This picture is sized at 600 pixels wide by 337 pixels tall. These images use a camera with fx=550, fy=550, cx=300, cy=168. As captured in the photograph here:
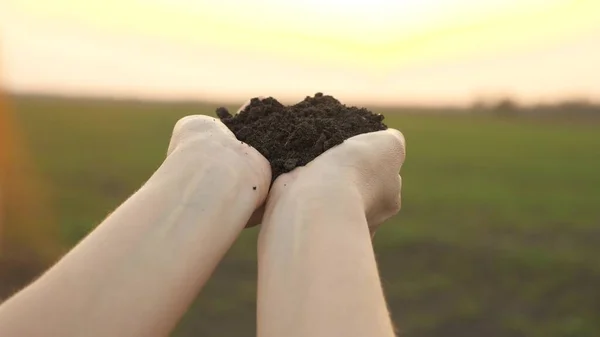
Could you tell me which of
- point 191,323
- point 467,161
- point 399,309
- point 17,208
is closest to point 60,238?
point 17,208

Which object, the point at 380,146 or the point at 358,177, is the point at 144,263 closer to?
the point at 358,177

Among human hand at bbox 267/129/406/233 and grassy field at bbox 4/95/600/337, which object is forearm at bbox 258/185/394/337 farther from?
grassy field at bbox 4/95/600/337

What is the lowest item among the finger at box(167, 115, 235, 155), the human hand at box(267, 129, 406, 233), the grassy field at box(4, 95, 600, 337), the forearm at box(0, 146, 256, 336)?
the grassy field at box(4, 95, 600, 337)

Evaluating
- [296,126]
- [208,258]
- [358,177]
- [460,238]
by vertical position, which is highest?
[296,126]

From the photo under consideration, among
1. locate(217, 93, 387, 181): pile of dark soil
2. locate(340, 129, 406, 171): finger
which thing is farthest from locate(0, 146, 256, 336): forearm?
locate(340, 129, 406, 171): finger

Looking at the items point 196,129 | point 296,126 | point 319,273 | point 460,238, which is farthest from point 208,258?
point 460,238

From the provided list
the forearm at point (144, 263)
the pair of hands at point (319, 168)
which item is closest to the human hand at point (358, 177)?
the pair of hands at point (319, 168)
